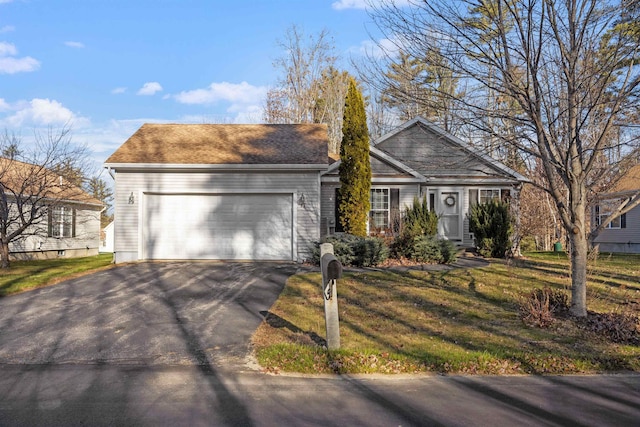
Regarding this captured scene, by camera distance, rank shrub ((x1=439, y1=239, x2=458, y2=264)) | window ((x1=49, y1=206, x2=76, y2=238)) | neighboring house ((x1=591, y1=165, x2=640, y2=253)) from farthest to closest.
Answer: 1. neighboring house ((x1=591, y1=165, x2=640, y2=253))
2. window ((x1=49, y1=206, x2=76, y2=238))
3. shrub ((x1=439, y1=239, x2=458, y2=264))

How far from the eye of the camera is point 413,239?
13.9m

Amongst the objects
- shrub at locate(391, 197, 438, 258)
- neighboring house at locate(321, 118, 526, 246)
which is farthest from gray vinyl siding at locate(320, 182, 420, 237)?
shrub at locate(391, 197, 438, 258)

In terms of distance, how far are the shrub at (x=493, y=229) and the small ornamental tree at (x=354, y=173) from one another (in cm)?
380

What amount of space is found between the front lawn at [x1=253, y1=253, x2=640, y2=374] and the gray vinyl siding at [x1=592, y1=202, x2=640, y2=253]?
16099mm

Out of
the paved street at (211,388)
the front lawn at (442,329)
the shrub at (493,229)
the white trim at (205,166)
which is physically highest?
the white trim at (205,166)

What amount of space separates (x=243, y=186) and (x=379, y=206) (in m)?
4.94

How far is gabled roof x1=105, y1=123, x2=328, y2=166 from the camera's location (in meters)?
15.1

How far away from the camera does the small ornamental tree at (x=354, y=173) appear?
1538 centimetres

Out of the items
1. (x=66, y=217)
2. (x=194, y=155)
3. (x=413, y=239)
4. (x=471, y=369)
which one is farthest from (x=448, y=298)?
(x=66, y=217)

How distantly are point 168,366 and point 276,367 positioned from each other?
130 centimetres

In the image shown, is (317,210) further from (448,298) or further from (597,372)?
(597,372)

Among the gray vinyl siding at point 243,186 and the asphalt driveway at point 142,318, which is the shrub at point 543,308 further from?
the gray vinyl siding at point 243,186

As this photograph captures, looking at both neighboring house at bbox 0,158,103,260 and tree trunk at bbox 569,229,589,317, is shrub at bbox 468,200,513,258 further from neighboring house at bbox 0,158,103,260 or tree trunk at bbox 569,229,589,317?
neighboring house at bbox 0,158,103,260

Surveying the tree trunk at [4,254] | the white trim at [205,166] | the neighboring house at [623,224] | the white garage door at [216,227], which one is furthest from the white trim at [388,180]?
the neighboring house at [623,224]
